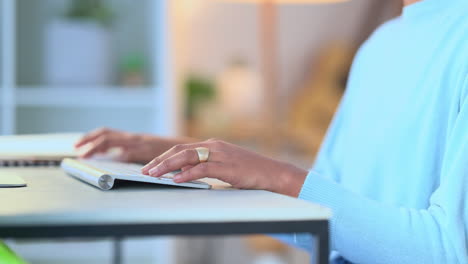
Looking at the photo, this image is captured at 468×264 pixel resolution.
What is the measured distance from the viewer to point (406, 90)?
1150mm

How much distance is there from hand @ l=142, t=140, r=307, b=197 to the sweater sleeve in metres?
0.04

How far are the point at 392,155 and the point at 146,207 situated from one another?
1.93 ft

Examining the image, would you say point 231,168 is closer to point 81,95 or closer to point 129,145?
point 129,145

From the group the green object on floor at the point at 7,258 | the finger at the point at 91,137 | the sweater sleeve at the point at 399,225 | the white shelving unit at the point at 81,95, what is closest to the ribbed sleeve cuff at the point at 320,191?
the sweater sleeve at the point at 399,225

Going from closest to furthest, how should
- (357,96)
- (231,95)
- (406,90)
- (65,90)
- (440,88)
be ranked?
(440,88) → (406,90) → (357,96) → (65,90) → (231,95)

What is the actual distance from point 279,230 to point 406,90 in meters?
0.57

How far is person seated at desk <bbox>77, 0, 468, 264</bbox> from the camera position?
0.84 metres

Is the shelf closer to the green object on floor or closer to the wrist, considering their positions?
the wrist

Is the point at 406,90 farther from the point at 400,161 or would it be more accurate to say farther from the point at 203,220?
the point at 203,220

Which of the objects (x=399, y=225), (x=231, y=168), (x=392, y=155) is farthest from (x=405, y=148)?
(x=231, y=168)

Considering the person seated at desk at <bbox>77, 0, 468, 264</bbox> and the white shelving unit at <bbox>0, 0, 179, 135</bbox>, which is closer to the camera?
the person seated at desk at <bbox>77, 0, 468, 264</bbox>

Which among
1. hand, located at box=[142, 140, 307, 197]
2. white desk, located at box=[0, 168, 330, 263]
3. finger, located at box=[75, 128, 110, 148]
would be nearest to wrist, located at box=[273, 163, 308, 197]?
hand, located at box=[142, 140, 307, 197]

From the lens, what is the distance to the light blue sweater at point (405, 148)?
85 cm

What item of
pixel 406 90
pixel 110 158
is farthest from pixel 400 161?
pixel 110 158
